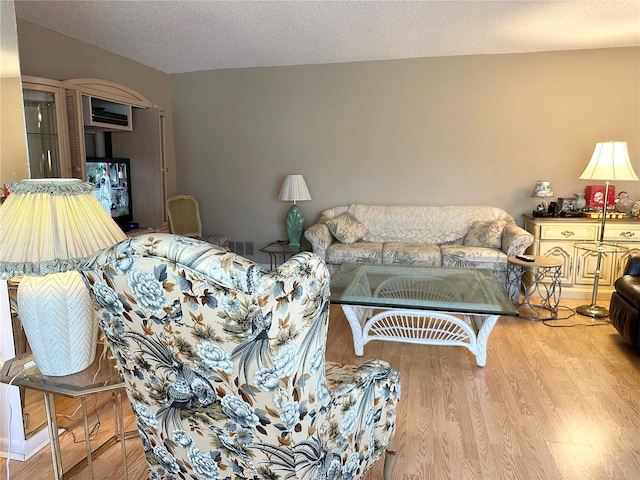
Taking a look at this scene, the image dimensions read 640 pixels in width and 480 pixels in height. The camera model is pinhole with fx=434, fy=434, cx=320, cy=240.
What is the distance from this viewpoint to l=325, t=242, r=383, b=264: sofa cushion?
418 centimetres

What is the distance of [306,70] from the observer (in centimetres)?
491

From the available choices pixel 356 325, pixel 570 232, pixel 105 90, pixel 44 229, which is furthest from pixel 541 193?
pixel 44 229

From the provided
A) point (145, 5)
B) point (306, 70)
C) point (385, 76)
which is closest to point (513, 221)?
point (385, 76)

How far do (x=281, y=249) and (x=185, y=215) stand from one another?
4.05ft

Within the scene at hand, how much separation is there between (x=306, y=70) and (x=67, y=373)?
4290mm

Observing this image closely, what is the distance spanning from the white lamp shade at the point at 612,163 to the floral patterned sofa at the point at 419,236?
748 mm

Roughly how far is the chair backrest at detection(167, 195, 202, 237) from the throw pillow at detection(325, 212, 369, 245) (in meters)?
1.58

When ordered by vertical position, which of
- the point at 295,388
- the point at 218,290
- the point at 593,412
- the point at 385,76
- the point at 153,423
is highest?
the point at 385,76

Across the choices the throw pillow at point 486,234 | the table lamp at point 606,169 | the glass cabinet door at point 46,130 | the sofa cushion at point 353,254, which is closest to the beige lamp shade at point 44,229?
the glass cabinet door at point 46,130

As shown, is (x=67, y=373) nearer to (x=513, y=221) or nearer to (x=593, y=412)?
(x=593, y=412)

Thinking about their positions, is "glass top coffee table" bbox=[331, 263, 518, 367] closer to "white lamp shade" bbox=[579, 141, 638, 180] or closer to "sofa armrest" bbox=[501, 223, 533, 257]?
"sofa armrest" bbox=[501, 223, 533, 257]

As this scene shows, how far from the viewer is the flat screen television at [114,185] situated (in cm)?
377

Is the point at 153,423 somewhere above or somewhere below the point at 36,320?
below

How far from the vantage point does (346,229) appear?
14.7ft
